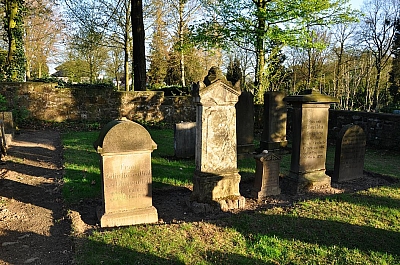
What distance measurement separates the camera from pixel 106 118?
51.4ft

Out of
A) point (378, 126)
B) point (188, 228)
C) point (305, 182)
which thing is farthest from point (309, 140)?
point (378, 126)

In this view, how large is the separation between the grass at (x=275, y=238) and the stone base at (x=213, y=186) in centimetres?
90

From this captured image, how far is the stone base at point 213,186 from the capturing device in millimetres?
5449

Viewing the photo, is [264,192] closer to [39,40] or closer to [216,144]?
[216,144]

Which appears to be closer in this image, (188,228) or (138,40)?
(188,228)

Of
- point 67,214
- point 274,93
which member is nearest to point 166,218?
point 67,214

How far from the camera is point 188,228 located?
4293mm

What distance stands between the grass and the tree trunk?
10913mm

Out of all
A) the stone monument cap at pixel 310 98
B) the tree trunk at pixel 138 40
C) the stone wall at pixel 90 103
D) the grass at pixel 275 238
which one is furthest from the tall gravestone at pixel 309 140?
the tree trunk at pixel 138 40

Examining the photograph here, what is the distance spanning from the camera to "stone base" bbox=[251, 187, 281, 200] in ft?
19.8

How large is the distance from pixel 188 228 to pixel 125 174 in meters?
1.27

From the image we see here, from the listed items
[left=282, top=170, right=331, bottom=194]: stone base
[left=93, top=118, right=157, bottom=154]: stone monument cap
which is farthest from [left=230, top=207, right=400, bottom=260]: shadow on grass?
[left=282, top=170, right=331, bottom=194]: stone base

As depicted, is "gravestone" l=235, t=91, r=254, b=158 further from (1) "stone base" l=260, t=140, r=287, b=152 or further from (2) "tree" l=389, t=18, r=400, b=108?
(2) "tree" l=389, t=18, r=400, b=108

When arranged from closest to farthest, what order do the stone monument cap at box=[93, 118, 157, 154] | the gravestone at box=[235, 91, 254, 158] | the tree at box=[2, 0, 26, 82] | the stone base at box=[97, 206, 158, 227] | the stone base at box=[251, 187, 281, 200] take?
1. the stone monument cap at box=[93, 118, 157, 154]
2. the stone base at box=[97, 206, 158, 227]
3. the stone base at box=[251, 187, 281, 200]
4. the gravestone at box=[235, 91, 254, 158]
5. the tree at box=[2, 0, 26, 82]
